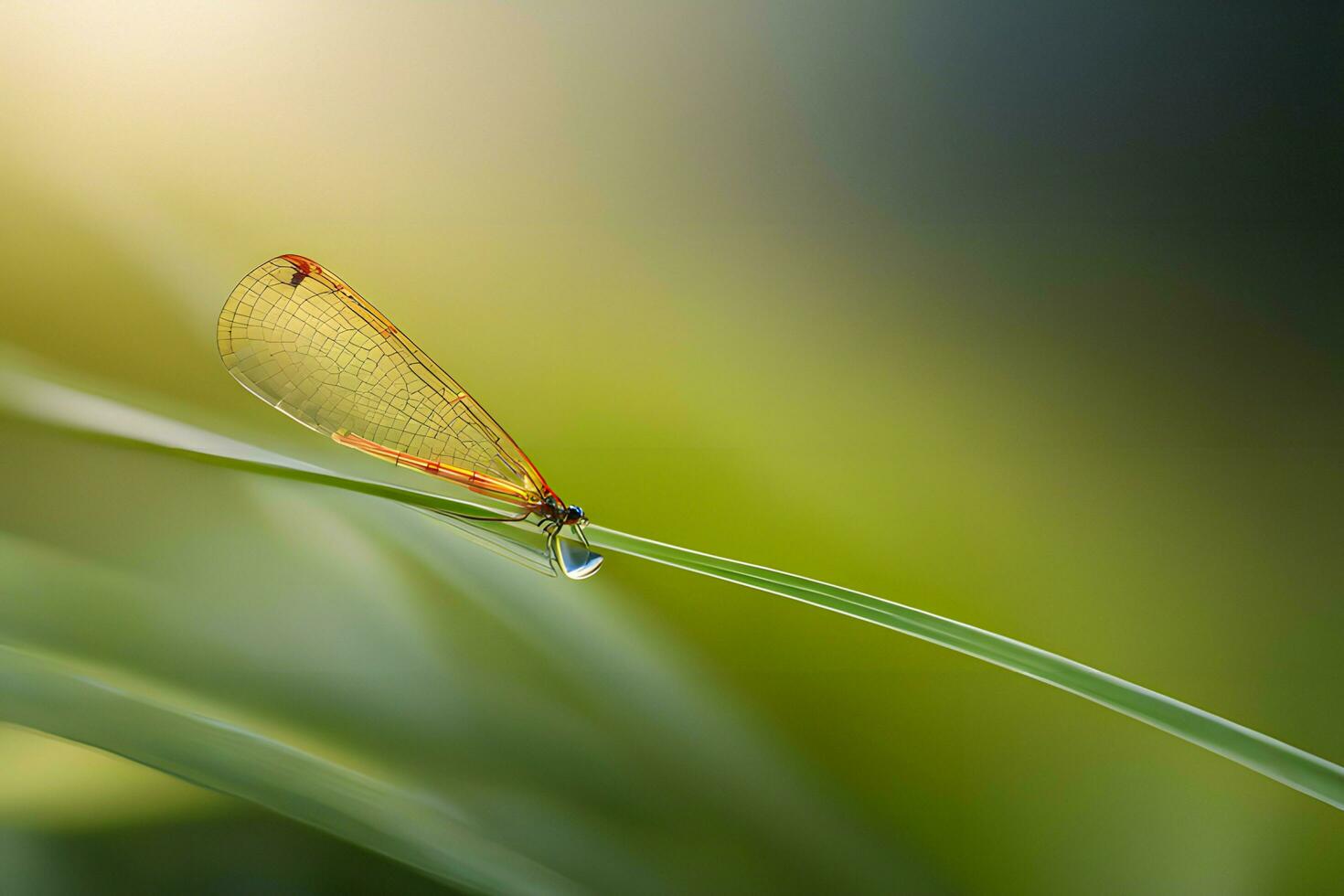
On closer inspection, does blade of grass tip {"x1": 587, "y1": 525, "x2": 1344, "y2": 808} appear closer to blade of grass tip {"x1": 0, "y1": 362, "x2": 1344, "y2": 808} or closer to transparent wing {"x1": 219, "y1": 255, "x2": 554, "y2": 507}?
blade of grass tip {"x1": 0, "y1": 362, "x2": 1344, "y2": 808}

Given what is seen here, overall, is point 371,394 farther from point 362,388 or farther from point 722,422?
point 722,422

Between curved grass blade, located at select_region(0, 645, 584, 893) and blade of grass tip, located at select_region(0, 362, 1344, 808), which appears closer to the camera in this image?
blade of grass tip, located at select_region(0, 362, 1344, 808)

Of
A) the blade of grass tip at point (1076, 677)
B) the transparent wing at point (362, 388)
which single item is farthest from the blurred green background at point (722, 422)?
the blade of grass tip at point (1076, 677)

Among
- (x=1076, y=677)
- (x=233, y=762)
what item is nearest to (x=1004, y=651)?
(x=1076, y=677)

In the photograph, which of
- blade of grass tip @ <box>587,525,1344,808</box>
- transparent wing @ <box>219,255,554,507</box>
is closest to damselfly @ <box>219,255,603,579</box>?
transparent wing @ <box>219,255,554,507</box>

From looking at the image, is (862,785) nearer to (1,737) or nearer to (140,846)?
(140,846)
